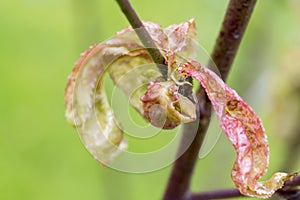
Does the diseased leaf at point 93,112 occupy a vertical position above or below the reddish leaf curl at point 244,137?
above

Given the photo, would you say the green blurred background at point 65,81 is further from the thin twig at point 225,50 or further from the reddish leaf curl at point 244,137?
the reddish leaf curl at point 244,137

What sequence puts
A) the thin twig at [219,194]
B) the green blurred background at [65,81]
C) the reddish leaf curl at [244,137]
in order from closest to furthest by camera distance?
the reddish leaf curl at [244,137] → the thin twig at [219,194] → the green blurred background at [65,81]

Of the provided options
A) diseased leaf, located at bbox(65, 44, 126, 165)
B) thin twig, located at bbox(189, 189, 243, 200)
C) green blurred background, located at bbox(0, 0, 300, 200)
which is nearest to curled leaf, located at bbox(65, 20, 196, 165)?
diseased leaf, located at bbox(65, 44, 126, 165)

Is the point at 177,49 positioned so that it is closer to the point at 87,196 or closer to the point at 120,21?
the point at 87,196

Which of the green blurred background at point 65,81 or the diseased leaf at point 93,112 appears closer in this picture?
the diseased leaf at point 93,112

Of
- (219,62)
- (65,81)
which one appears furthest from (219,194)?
(65,81)

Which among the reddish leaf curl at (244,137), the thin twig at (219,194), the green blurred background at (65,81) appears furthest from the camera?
the green blurred background at (65,81)

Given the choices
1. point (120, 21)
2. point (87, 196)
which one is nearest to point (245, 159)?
point (87, 196)

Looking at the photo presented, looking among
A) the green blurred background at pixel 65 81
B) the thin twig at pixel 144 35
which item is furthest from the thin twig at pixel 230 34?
the green blurred background at pixel 65 81
